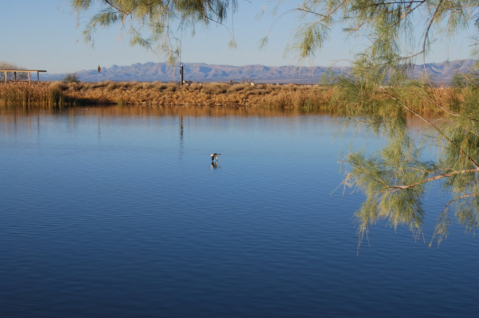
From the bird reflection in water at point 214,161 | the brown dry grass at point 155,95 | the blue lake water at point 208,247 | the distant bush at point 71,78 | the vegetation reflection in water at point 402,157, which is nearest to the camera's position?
the vegetation reflection in water at point 402,157

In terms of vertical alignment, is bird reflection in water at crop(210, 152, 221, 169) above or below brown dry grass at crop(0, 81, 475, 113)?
below

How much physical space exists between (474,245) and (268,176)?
5.78 meters

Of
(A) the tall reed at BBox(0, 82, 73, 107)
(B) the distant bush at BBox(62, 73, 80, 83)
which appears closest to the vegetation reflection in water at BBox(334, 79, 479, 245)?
(A) the tall reed at BBox(0, 82, 73, 107)

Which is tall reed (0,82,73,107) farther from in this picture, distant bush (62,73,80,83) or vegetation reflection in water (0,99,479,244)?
vegetation reflection in water (0,99,479,244)

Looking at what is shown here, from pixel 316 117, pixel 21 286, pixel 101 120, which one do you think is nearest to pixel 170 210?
pixel 21 286

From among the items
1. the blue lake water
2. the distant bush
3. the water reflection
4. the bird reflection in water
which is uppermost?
the distant bush

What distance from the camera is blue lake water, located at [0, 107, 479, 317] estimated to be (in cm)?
621

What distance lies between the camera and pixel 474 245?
822 centimetres

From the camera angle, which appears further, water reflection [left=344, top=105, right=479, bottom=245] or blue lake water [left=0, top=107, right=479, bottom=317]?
blue lake water [left=0, top=107, right=479, bottom=317]

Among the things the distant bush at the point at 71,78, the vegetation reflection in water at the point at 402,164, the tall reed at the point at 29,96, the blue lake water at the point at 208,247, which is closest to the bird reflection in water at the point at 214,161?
the blue lake water at the point at 208,247

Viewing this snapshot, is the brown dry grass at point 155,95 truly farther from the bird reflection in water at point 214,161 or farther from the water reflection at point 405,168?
the water reflection at point 405,168

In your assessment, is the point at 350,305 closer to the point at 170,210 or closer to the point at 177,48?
the point at 177,48

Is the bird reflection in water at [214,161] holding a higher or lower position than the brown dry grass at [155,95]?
lower

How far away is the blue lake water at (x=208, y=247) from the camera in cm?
621
